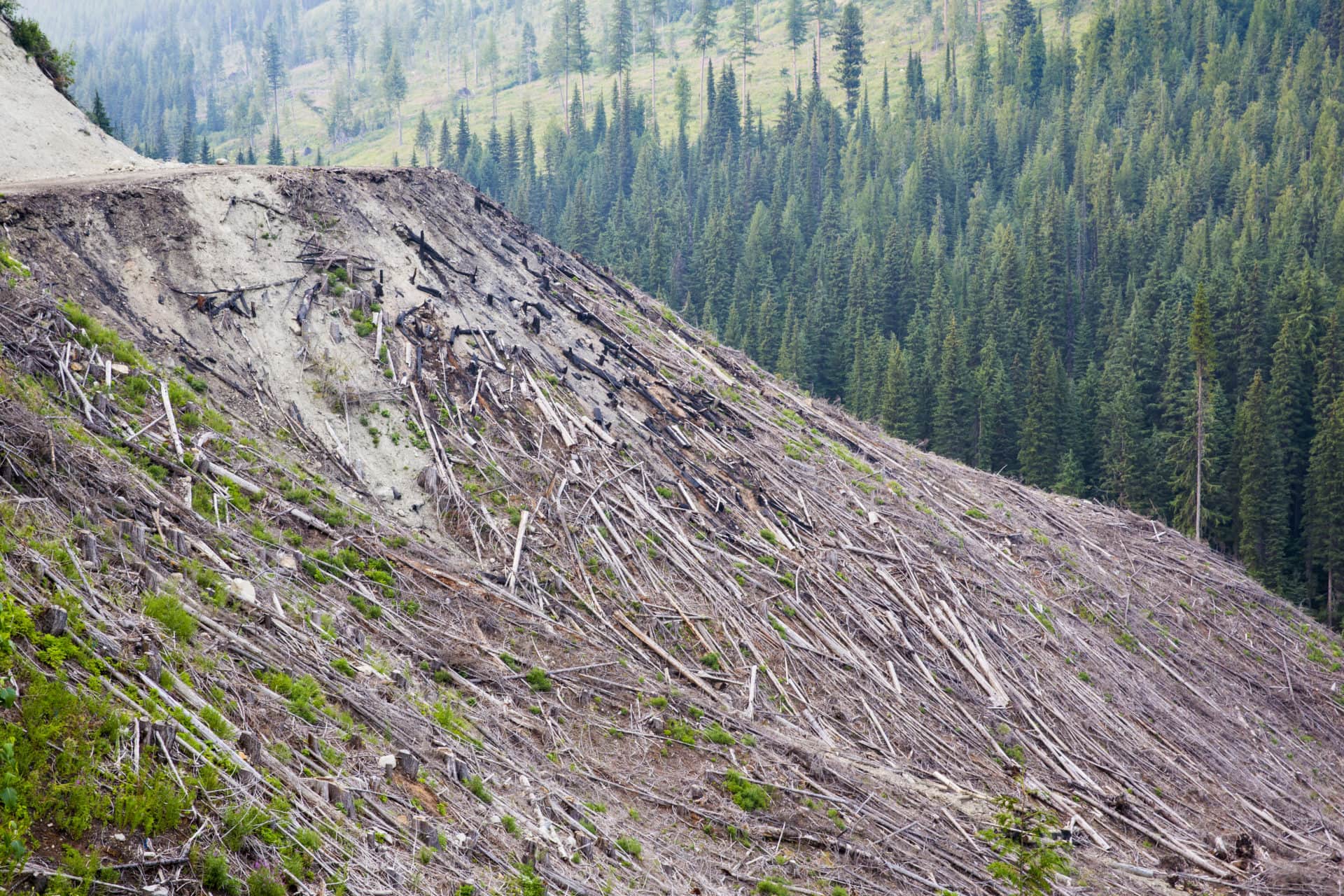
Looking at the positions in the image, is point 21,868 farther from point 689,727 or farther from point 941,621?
point 941,621

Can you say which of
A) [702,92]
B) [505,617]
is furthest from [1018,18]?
[505,617]

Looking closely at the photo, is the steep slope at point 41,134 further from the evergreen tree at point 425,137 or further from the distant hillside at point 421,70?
the evergreen tree at point 425,137

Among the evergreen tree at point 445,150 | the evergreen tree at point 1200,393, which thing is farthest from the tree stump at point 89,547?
the evergreen tree at point 445,150

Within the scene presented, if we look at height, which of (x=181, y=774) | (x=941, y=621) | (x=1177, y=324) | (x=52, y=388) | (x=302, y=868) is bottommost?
(x=1177, y=324)

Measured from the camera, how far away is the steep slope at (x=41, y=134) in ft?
76.5

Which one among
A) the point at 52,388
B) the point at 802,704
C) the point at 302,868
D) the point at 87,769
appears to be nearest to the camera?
the point at 87,769

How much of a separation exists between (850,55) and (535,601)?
112692 mm

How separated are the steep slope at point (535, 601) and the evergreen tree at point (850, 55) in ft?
321

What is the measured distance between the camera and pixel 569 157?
10700 centimetres

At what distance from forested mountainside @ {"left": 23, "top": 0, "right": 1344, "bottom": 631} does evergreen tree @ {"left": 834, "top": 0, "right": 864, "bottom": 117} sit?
0.30m

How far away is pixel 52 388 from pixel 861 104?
4194 inches

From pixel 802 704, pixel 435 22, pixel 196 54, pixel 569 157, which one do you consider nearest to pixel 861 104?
pixel 569 157

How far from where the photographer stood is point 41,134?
962 inches

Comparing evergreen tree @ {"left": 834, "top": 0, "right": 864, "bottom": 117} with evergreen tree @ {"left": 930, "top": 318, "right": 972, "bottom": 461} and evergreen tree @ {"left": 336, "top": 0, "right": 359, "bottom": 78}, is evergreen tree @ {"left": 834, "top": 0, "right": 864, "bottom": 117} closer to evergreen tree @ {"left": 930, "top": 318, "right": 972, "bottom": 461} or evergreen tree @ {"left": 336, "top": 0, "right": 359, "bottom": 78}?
evergreen tree @ {"left": 930, "top": 318, "right": 972, "bottom": 461}
